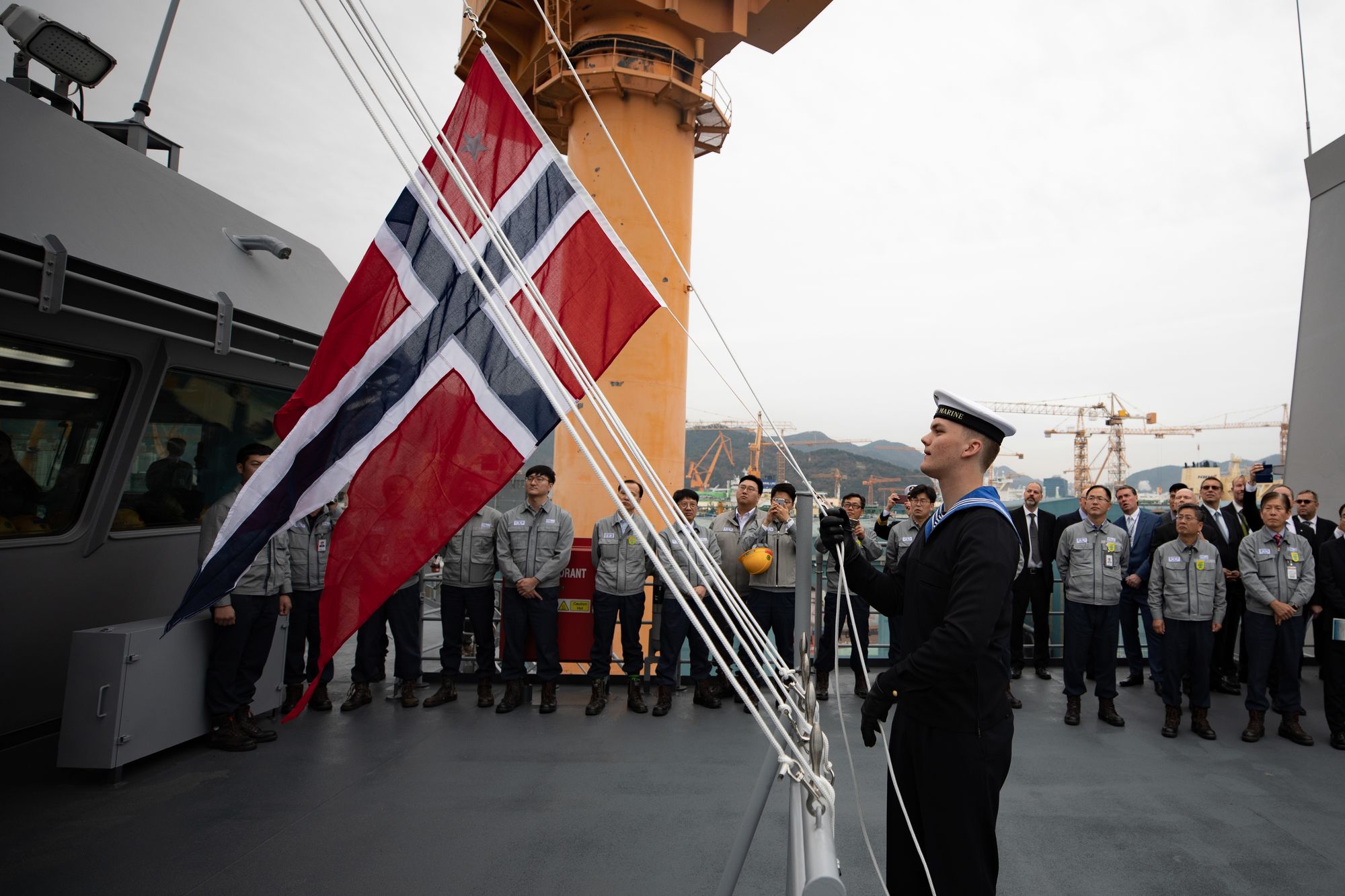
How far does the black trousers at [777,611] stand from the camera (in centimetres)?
573

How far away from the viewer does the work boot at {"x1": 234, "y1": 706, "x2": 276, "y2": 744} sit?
447 centimetres

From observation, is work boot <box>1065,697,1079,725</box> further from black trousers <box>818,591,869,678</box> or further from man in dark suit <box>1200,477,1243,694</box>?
man in dark suit <box>1200,477,1243,694</box>

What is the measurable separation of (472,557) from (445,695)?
1093 mm

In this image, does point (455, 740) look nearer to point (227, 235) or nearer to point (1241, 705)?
point (227, 235)

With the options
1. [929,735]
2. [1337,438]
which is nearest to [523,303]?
[929,735]

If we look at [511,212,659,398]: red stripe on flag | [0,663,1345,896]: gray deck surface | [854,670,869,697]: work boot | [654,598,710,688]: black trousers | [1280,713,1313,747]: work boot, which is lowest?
[0,663,1345,896]: gray deck surface

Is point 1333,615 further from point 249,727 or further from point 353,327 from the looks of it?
point 249,727

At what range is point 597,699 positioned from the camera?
5359mm

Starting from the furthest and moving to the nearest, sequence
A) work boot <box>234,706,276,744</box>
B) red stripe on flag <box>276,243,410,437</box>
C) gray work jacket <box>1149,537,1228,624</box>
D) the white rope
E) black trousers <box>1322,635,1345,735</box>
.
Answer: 1. gray work jacket <box>1149,537,1228,624</box>
2. black trousers <box>1322,635,1345,735</box>
3. work boot <box>234,706,276,744</box>
4. red stripe on flag <box>276,243,410,437</box>
5. the white rope

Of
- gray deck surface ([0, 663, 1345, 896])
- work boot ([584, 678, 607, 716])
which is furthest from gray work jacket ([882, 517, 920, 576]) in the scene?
work boot ([584, 678, 607, 716])

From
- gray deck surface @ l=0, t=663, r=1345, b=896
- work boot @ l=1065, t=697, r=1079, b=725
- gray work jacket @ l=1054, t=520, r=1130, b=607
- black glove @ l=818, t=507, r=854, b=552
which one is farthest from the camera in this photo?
gray work jacket @ l=1054, t=520, r=1130, b=607

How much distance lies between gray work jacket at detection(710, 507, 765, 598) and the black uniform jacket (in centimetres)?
356

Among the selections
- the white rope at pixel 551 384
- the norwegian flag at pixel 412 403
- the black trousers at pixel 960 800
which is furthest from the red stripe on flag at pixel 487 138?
the black trousers at pixel 960 800

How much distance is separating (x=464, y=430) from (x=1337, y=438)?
8.58 m
